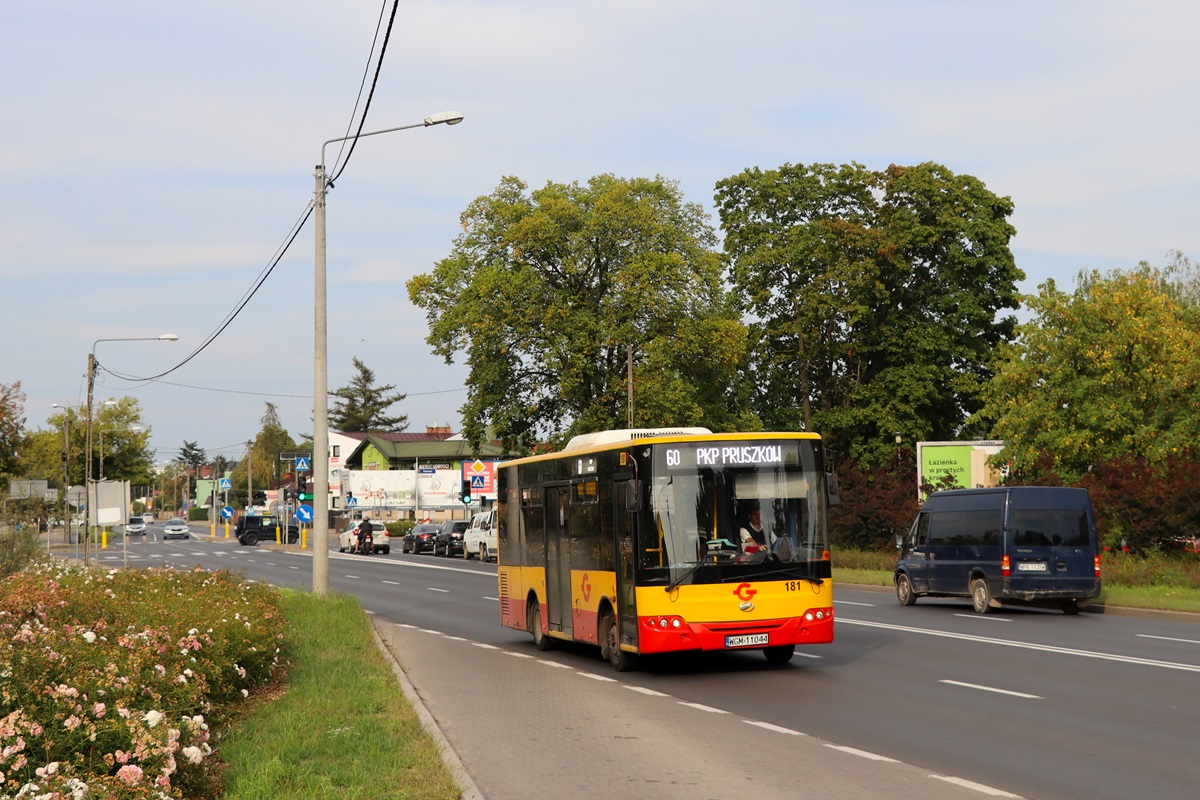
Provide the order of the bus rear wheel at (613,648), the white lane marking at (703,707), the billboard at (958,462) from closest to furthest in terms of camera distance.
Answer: the white lane marking at (703,707) < the bus rear wheel at (613,648) < the billboard at (958,462)

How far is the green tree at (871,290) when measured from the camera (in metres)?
56.0

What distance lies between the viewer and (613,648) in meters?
17.6

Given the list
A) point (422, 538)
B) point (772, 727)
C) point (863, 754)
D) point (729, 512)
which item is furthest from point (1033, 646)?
point (422, 538)

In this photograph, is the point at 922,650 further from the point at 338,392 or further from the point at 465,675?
the point at 338,392

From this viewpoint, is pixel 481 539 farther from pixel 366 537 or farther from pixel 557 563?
pixel 557 563

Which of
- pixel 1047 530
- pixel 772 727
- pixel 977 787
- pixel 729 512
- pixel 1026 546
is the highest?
pixel 729 512

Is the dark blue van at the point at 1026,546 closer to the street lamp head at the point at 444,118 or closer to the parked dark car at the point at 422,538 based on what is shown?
the street lamp head at the point at 444,118

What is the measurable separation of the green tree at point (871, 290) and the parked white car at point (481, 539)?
1324cm

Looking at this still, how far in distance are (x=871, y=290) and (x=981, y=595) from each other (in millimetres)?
31858

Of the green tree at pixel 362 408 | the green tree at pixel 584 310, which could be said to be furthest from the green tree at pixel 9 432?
the green tree at pixel 362 408

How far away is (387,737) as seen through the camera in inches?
404

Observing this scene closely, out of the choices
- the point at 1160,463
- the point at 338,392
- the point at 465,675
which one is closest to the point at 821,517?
the point at 465,675

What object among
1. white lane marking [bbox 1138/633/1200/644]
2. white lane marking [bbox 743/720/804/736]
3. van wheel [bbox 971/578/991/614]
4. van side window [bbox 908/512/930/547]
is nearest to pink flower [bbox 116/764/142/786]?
white lane marking [bbox 743/720/804/736]

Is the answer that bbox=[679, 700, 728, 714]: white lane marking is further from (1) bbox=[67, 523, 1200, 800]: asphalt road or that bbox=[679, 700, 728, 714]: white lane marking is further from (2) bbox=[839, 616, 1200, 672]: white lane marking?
(2) bbox=[839, 616, 1200, 672]: white lane marking
